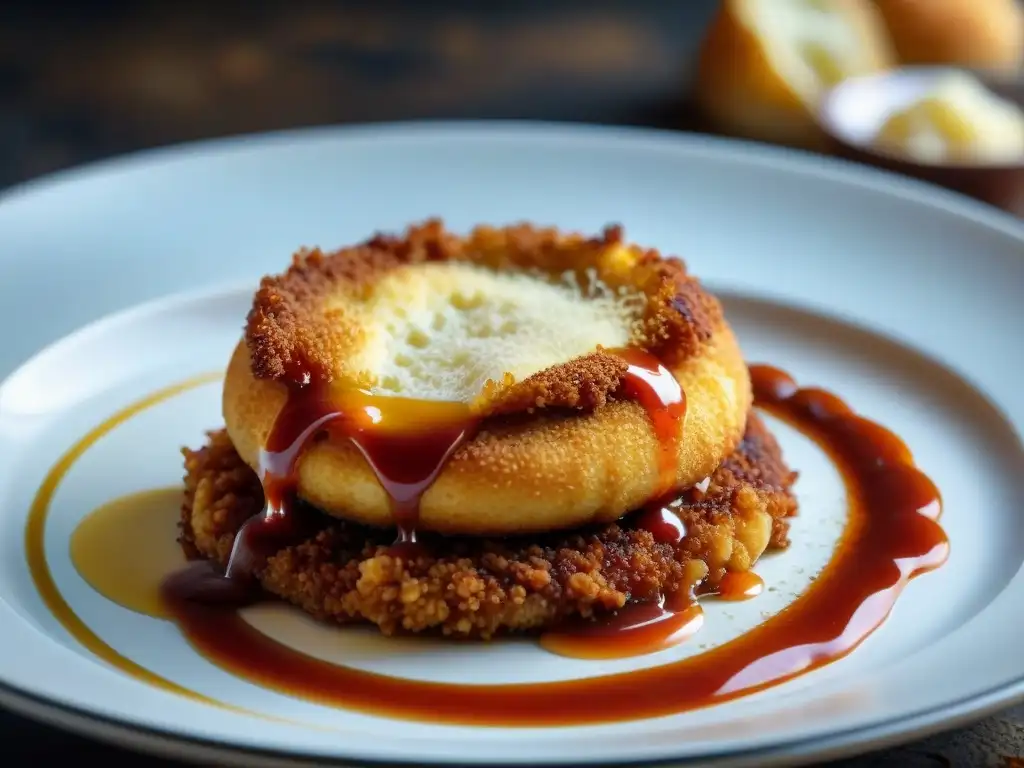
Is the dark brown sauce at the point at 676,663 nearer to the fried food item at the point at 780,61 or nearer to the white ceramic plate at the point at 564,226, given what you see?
the white ceramic plate at the point at 564,226

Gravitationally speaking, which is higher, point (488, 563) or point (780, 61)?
point (780, 61)

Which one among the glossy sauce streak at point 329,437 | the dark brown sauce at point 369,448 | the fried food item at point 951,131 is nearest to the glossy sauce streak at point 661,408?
the dark brown sauce at point 369,448

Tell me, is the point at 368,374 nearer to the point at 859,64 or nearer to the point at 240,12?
the point at 859,64

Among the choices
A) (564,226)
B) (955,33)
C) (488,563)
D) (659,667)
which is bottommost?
(659,667)

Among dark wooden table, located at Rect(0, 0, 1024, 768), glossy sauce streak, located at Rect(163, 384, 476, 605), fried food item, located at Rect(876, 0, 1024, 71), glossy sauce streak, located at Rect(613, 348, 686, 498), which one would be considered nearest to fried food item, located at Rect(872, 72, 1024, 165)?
fried food item, located at Rect(876, 0, 1024, 71)

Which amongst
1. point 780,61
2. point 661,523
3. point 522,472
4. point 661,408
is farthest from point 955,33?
point 522,472

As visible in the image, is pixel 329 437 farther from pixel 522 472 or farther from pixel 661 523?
pixel 661 523
